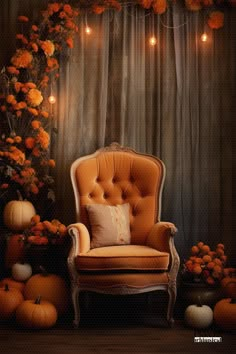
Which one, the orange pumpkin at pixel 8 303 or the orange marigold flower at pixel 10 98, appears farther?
the orange marigold flower at pixel 10 98

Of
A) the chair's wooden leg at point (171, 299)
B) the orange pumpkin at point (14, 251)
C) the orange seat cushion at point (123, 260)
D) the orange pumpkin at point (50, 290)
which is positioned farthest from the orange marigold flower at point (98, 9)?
the chair's wooden leg at point (171, 299)

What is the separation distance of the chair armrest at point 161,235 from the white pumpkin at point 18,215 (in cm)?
98

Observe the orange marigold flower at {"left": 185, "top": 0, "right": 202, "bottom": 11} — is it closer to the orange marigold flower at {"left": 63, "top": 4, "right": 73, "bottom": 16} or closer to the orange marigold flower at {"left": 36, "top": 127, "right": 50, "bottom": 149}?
the orange marigold flower at {"left": 63, "top": 4, "right": 73, "bottom": 16}

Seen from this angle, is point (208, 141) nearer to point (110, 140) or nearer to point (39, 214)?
point (110, 140)

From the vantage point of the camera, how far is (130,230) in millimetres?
3674

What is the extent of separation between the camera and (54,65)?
4055 millimetres

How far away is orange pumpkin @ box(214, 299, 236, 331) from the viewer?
118 inches

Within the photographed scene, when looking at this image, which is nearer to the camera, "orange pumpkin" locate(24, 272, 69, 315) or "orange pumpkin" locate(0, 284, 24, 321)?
"orange pumpkin" locate(0, 284, 24, 321)

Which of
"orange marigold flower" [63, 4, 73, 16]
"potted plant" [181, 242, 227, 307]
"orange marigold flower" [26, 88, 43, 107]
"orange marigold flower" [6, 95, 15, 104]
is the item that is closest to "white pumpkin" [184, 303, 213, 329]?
"potted plant" [181, 242, 227, 307]

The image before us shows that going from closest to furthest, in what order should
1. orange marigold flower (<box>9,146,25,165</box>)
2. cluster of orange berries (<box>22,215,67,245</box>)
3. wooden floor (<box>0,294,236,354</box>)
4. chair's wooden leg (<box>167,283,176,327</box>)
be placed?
wooden floor (<box>0,294,236,354</box>)
chair's wooden leg (<box>167,283,176,327</box>)
cluster of orange berries (<box>22,215,67,245</box>)
orange marigold flower (<box>9,146,25,165</box>)

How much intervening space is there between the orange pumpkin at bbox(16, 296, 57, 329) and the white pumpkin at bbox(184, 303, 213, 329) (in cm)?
87

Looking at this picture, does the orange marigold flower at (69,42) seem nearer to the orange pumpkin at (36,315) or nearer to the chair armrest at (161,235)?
the chair armrest at (161,235)

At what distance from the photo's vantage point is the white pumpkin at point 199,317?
307 centimetres

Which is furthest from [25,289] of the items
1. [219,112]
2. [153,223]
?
[219,112]
